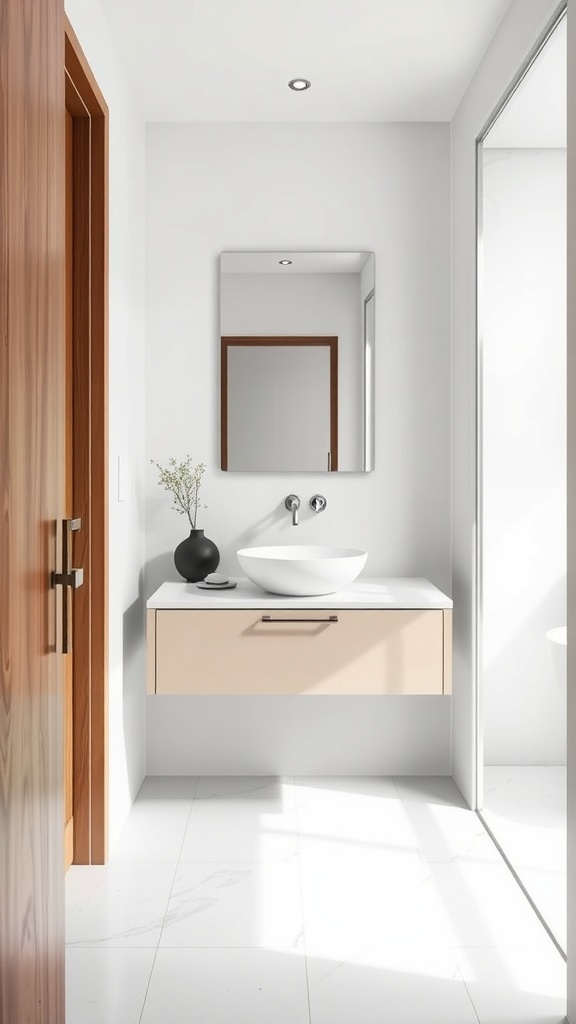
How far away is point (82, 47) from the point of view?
213cm

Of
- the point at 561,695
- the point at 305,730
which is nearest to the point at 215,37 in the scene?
the point at 561,695

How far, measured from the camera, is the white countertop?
2.65m

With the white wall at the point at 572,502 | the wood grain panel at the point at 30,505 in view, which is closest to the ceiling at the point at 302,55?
the white wall at the point at 572,502

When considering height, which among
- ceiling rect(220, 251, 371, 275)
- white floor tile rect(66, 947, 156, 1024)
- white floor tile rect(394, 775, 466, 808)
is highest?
ceiling rect(220, 251, 371, 275)

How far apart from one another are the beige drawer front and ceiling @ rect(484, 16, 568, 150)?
4.65ft

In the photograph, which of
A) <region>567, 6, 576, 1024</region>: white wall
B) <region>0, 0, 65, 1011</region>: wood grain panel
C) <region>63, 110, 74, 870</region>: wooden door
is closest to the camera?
<region>0, 0, 65, 1011</region>: wood grain panel

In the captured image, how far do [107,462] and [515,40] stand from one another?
165 cm

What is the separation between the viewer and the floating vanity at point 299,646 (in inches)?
104

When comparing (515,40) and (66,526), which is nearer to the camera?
(66,526)

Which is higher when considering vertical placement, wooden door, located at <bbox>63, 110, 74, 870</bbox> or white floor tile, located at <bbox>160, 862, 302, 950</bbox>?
wooden door, located at <bbox>63, 110, 74, 870</bbox>

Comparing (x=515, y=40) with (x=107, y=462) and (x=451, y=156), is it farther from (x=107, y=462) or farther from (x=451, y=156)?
(x=107, y=462)

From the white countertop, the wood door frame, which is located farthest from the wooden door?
the white countertop

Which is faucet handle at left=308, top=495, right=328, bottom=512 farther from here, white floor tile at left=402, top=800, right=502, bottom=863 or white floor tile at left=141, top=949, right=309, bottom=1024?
white floor tile at left=141, top=949, right=309, bottom=1024

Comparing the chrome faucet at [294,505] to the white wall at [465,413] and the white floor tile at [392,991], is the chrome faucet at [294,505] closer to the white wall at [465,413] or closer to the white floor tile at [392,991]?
the white wall at [465,413]
